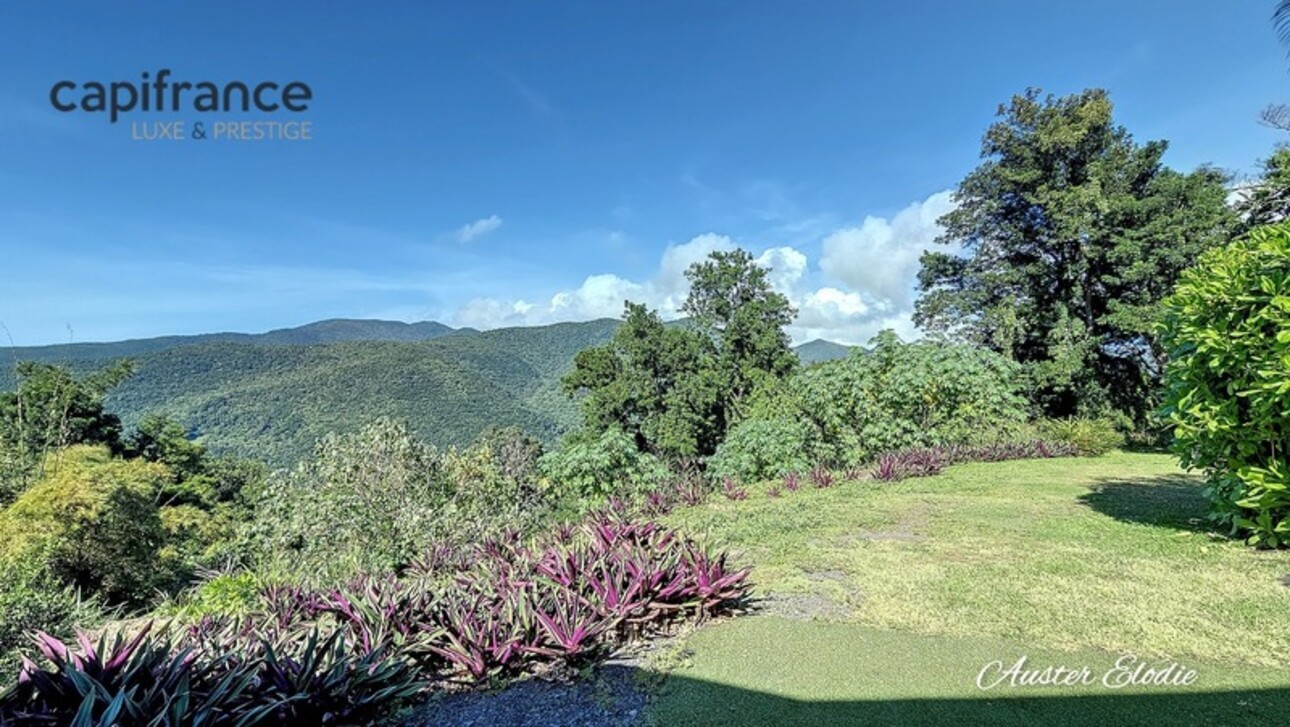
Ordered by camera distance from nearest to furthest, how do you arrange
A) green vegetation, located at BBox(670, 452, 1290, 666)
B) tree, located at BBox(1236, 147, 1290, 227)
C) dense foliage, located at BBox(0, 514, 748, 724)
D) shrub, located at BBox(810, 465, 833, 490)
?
1. dense foliage, located at BBox(0, 514, 748, 724)
2. green vegetation, located at BBox(670, 452, 1290, 666)
3. shrub, located at BBox(810, 465, 833, 490)
4. tree, located at BBox(1236, 147, 1290, 227)

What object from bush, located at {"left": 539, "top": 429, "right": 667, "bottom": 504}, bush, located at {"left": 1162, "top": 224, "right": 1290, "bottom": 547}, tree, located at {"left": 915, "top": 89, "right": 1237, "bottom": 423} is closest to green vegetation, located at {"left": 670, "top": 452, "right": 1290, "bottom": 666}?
bush, located at {"left": 1162, "top": 224, "right": 1290, "bottom": 547}

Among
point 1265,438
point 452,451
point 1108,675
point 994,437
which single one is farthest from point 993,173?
point 1108,675

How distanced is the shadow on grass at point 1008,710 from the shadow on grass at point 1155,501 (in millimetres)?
3048

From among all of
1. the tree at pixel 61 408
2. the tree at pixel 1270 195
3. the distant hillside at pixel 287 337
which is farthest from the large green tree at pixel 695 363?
the distant hillside at pixel 287 337

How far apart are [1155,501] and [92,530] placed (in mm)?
13264

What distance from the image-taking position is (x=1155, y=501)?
5719mm

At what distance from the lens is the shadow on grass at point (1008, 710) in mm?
2100

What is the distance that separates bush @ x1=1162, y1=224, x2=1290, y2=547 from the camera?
3.59 metres

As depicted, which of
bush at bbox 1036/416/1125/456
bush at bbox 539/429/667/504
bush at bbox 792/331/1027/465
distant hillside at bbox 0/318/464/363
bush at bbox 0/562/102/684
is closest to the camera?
bush at bbox 0/562/102/684

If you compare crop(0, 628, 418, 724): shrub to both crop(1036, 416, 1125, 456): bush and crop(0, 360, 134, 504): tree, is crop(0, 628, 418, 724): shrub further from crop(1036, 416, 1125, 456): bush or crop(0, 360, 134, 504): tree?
crop(0, 360, 134, 504): tree

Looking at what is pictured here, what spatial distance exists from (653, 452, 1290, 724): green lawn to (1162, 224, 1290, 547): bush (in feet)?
1.16

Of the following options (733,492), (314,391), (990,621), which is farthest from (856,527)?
(314,391)

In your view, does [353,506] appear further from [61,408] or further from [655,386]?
[61,408]

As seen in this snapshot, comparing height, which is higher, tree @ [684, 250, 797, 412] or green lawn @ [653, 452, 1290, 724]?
tree @ [684, 250, 797, 412]
